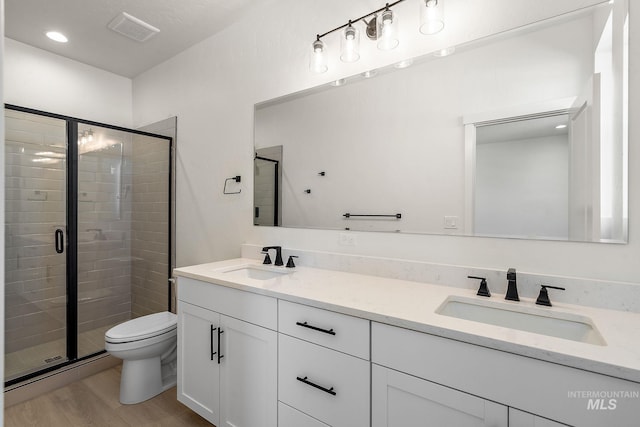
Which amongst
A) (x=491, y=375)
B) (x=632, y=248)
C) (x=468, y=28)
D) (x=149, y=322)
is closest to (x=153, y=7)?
(x=468, y=28)

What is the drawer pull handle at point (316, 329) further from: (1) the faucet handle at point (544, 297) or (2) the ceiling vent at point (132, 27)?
(2) the ceiling vent at point (132, 27)

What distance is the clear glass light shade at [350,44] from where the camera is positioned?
164 cm

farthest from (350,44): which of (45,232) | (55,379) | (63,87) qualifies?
(55,379)

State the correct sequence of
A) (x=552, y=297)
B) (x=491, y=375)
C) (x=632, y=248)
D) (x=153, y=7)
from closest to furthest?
1. (x=491, y=375)
2. (x=632, y=248)
3. (x=552, y=297)
4. (x=153, y=7)

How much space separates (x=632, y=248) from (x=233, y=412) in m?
1.79

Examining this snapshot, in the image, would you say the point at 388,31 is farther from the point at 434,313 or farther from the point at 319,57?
the point at 434,313

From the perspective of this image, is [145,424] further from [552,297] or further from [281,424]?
[552,297]

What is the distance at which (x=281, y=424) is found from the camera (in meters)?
1.31

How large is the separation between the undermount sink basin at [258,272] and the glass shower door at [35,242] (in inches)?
57.8

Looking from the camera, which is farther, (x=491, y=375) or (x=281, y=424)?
(x=281, y=424)

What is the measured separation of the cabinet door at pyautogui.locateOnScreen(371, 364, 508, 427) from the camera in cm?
87

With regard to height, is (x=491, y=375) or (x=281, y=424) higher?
(x=491, y=375)

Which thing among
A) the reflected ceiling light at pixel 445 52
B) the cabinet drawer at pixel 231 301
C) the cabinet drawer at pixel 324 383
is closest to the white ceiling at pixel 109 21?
the reflected ceiling light at pixel 445 52

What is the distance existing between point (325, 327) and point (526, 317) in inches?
29.6
